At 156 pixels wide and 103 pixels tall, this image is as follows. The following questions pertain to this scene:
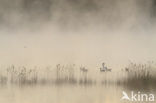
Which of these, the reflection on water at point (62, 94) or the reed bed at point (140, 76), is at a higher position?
the reed bed at point (140, 76)

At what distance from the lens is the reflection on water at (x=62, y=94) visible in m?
1.73

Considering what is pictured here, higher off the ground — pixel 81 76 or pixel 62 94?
pixel 81 76

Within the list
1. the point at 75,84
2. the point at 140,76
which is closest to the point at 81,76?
the point at 75,84

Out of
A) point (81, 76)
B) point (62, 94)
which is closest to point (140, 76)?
point (81, 76)

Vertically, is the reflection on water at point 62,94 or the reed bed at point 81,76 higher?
the reed bed at point 81,76

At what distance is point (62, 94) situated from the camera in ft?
5.76

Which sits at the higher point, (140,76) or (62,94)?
(140,76)

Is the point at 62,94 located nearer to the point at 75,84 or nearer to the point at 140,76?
the point at 75,84

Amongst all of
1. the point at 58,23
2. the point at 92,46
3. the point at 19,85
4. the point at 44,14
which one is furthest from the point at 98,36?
the point at 19,85

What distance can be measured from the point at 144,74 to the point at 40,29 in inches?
36.3

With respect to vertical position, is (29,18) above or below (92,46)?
above

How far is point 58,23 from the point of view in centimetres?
179

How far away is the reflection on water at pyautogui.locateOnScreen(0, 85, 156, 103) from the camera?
68.3 inches

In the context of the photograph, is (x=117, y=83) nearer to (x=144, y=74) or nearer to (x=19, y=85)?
(x=144, y=74)
